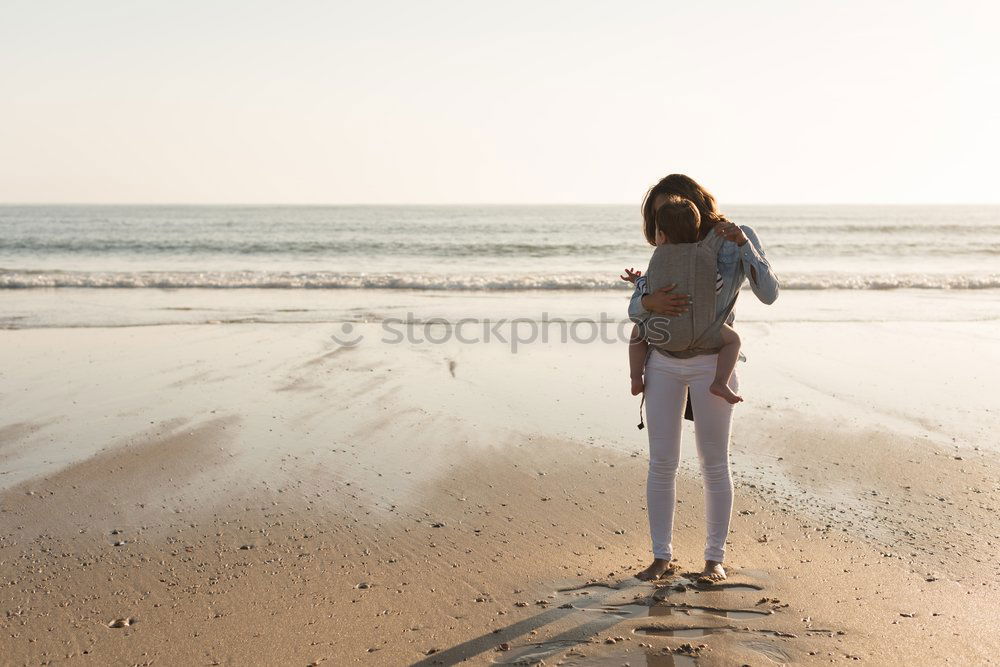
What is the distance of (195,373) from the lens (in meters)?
7.60

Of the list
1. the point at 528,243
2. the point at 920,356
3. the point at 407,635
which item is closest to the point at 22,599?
the point at 407,635

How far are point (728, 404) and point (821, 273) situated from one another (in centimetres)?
1852

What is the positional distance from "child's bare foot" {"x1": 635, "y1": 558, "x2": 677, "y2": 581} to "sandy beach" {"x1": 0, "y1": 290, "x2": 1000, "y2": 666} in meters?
0.07

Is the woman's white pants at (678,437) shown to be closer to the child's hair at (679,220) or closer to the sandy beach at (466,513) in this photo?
the sandy beach at (466,513)

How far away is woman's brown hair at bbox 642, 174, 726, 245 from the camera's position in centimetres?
325

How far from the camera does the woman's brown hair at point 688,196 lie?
3.25 meters

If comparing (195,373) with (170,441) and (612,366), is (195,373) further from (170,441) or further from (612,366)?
(612,366)

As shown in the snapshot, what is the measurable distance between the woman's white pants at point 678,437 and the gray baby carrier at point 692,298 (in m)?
0.09

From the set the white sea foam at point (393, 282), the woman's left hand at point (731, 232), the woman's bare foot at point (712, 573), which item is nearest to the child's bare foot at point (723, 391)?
the woman's left hand at point (731, 232)

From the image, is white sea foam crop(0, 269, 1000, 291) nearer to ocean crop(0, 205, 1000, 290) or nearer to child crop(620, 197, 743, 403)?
ocean crop(0, 205, 1000, 290)

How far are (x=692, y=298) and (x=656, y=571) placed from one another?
3.99ft

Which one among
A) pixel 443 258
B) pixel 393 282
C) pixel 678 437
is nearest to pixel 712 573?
pixel 678 437

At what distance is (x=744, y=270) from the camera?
322cm

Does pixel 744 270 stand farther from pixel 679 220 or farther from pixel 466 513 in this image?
pixel 466 513
